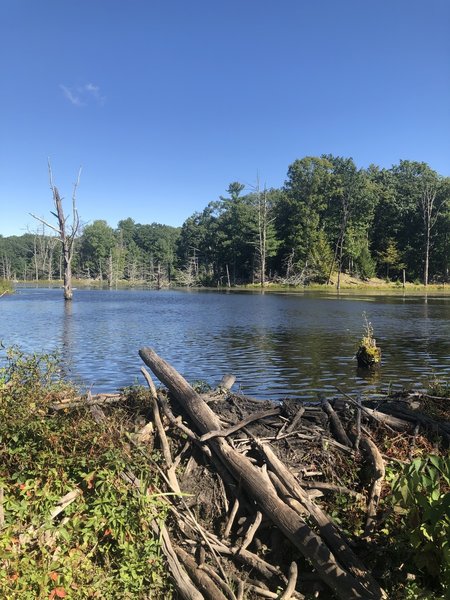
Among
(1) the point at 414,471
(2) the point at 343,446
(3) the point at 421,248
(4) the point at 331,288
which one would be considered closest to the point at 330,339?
(2) the point at 343,446

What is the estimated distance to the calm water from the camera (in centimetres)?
1305

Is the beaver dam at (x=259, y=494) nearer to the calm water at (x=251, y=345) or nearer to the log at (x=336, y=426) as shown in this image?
the log at (x=336, y=426)

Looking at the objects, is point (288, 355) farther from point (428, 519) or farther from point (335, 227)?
point (335, 227)

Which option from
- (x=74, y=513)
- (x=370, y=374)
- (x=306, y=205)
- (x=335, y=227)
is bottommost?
(x=370, y=374)

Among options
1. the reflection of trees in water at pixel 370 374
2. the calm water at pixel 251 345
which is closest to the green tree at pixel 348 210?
the calm water at pixel 251 345

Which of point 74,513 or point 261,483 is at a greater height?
point 261,483

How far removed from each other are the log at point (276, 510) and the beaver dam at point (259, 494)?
0.01m

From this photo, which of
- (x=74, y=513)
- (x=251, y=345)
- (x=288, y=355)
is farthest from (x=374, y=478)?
(x=251, y=345)

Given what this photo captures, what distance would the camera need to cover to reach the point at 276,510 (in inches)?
159

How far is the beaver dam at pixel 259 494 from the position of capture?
3676 mm

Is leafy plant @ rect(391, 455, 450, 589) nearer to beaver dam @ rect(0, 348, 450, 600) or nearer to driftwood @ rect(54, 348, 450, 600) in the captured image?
beaver dam @ rect(0, 348, 450, 600)

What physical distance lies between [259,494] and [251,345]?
15.0 metres

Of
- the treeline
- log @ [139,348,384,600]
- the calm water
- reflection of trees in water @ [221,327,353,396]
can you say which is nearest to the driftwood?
log @ [139,348,384,600]

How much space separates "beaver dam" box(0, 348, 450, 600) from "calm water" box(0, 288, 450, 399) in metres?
2.60
